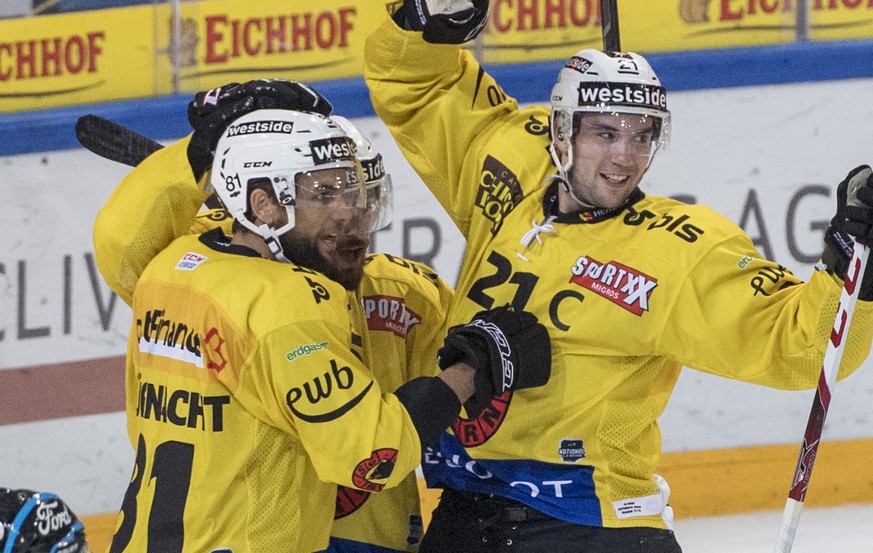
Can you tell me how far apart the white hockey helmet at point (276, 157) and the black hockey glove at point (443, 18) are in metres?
0.41

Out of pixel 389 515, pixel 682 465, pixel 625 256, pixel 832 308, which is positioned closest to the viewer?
pixel 832 308

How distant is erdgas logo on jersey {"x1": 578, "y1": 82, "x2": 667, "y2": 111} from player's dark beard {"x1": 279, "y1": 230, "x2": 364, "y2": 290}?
0.63m

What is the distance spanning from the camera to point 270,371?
2.58 meters

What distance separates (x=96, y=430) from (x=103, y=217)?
1.72 metres

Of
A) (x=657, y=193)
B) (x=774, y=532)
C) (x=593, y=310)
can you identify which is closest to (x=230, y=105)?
(x=593, y=310)

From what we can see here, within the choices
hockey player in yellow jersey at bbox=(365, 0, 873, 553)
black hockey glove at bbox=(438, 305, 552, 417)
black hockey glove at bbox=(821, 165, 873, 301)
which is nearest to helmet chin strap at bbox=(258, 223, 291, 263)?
black hockey glove at bbox=(438, 305, 552, 417)

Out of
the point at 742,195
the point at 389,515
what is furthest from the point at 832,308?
the point at 742,195

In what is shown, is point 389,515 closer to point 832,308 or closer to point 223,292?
point 223,292

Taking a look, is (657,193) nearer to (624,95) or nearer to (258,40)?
(258,40)

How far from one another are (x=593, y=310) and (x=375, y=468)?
22.1 inches

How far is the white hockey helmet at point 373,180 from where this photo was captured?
2947mm

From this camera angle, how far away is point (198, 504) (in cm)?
266

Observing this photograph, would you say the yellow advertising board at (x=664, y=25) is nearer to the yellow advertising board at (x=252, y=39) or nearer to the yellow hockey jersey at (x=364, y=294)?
the yellow advertising board at (x=252, y=39)

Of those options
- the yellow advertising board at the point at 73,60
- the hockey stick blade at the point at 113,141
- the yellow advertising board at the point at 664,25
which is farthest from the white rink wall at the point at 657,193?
the hockey stick blade at the point at 113,141
